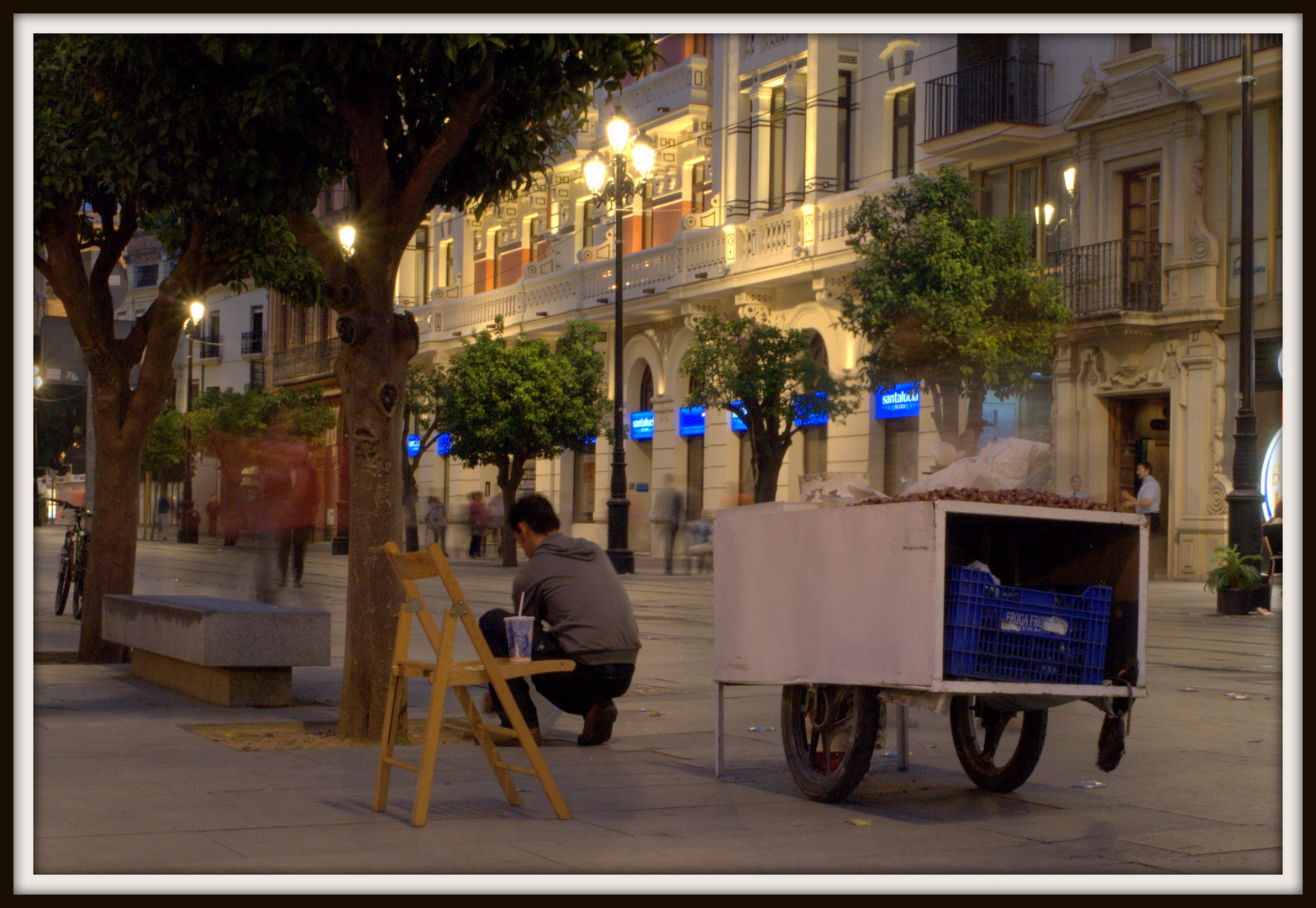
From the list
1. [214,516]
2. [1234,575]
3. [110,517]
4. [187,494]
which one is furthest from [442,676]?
[187,494]

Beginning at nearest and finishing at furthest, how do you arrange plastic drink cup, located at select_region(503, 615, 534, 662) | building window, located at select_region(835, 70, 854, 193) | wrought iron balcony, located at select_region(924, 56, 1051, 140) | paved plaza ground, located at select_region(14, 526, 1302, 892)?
paved plaza ground, located at select_region(14, 526, 1302, 892)
plastic drink cup, located at select_region(503, 615, 534, 662)
wrought iron balcony, located at select_region(924, 56, 1051, 140)
building window, located at select_region(835, 70, 854, 193)

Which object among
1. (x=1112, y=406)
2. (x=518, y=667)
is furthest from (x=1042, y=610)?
(x=1112, y=406)

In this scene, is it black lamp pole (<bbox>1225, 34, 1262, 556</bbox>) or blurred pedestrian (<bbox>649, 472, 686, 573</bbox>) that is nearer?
black lamp pole (<bbox>1225, 34, 1262, 556</bbox>)

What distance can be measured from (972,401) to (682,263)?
1128 cm

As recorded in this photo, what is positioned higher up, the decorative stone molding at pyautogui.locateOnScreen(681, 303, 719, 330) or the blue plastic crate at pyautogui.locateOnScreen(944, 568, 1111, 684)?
the decorative stone molding at pyautogui.locateOnScreen(681, 303, 719, 330)

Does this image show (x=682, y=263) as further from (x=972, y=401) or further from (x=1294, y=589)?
(x=1294, y=589)

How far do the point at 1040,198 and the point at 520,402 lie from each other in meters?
10.9

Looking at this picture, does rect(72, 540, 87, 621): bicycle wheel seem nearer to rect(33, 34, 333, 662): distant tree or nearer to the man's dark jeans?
rect(33, 34, 333, 662): distant tree

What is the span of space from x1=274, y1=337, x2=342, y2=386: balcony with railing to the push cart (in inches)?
1891

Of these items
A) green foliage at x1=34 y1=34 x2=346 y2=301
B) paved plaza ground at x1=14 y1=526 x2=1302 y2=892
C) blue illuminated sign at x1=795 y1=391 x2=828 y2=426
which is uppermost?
green foliage at x1=34 y1=34 x2=346 y2=301

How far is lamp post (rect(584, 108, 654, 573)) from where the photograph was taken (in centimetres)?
2517

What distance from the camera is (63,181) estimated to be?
11.9 metres

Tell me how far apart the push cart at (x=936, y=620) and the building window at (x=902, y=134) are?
75.9 ft

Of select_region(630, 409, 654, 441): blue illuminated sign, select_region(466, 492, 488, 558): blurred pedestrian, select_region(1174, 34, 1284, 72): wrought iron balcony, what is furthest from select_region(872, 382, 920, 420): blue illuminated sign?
select_region(466, 492, 488, 558): blurred pedestrian
